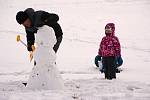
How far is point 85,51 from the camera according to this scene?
1556 cm

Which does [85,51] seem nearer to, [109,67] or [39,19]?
[109,67]

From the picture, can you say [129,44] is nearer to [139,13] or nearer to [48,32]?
[139,13]

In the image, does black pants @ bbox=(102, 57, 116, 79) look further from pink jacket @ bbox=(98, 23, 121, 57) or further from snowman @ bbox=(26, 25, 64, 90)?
snowman @ bbox=(26, 25, 64, 90)

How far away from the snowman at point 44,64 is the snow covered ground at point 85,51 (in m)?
0.32

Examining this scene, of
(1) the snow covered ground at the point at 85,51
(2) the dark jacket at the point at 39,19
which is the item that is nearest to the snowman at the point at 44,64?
(2) the dark jacket at the point at 39,19

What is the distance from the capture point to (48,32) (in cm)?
661

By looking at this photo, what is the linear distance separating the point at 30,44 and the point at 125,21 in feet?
Answer: 48.6

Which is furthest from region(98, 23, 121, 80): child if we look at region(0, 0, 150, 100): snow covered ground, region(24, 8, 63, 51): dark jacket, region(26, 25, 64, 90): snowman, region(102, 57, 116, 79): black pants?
region(26, 25, 64, 90): snowman

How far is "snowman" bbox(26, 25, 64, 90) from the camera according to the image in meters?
6.61

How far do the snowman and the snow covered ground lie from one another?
315 millimetres

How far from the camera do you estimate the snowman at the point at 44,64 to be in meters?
6.61

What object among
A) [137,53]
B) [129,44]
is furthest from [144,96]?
[129,44]

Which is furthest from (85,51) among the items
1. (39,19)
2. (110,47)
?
(39,19)

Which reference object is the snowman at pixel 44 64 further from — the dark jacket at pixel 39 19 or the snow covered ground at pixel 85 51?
the snow covered ground at pixel 85 51
